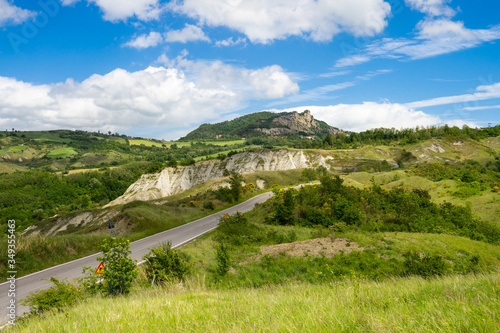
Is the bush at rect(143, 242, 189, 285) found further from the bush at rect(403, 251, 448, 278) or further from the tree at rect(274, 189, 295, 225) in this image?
the tree at rect(274, 189, 295, 225)

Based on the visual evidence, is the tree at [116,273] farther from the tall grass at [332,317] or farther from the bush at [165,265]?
the tall grass at [332,317]

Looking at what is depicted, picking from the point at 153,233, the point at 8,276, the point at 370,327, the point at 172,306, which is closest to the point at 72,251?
the point at 8,276

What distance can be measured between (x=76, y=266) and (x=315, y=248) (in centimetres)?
1554

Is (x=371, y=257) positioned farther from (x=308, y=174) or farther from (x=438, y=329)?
(x=308, y=174)

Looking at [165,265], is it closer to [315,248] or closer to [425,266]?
[315,248]

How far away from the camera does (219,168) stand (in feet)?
303

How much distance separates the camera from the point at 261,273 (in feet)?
41.7

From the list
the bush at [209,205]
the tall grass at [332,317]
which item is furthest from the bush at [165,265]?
the bush at [209,205]

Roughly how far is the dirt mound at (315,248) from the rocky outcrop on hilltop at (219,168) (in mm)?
69462

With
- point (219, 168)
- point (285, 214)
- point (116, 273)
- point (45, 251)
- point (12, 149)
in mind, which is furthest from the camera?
point (12, 149)

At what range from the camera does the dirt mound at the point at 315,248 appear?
49.0 ft

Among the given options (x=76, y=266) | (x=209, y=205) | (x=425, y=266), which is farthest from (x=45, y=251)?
(x=425, y=266)

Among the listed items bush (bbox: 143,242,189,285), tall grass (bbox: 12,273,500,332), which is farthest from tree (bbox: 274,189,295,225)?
tall grass (bbox: 12,273,500,332)

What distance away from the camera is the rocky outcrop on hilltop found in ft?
283
